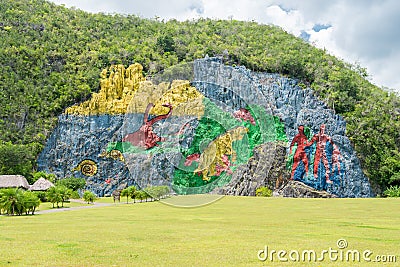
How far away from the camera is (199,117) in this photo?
59.3 feet

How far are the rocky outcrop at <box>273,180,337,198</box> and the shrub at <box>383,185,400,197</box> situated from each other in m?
8.44

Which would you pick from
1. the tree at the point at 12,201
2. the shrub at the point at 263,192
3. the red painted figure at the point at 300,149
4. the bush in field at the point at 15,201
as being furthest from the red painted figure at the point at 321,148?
the tree at the point at 12,201

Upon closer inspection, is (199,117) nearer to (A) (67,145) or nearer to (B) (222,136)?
(B) (222,136)

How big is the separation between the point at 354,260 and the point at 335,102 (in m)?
62.4

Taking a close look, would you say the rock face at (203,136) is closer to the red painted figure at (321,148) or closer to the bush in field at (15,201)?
the red painted figure at (321,148)

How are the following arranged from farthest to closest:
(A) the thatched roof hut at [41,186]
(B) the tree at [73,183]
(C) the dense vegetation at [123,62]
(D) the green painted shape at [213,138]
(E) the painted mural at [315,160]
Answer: (C) the dense vegetation at [123,62], (E) the painted mural at [315,160], (B) the tree at [73,183], (A) the thatched roof hut at [41,186], (D) the green painted shape at [213,138]

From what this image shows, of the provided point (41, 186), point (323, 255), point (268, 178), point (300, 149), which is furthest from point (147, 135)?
point (300, 149)

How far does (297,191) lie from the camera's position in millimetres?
52844

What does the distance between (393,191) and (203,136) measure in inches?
1834

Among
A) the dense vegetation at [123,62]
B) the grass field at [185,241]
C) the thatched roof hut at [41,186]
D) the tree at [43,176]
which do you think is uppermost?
the dense vegetation at [123,62]

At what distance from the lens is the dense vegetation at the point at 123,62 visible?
63.4 m

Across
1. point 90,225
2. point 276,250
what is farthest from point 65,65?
point 276,250

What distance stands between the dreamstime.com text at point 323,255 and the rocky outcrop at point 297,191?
131 ft

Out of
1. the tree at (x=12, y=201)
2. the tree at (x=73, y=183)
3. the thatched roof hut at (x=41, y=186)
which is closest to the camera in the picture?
the tree at (x=12, y=201)
